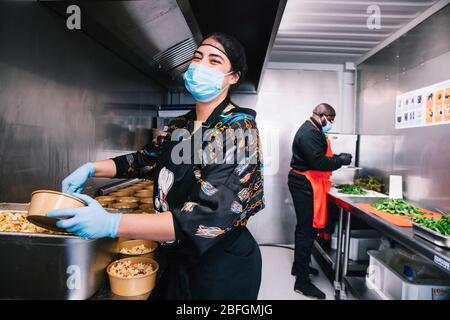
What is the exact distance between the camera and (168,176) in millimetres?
1055

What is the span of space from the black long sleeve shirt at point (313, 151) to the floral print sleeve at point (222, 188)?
1.67 m

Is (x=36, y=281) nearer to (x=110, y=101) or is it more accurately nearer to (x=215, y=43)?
(x=215, y=43)

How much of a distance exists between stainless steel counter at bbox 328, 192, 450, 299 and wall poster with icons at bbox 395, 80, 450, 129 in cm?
78

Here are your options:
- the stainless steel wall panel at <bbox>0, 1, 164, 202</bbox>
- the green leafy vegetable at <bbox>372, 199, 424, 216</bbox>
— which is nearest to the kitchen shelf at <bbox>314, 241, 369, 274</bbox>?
the green leafy vegetable at <bbox>372, 199, 424, 216</bbox>

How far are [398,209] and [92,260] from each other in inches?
80.4

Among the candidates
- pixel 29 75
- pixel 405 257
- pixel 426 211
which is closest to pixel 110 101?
pixel 29 75

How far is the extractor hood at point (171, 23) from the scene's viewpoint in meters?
1.21

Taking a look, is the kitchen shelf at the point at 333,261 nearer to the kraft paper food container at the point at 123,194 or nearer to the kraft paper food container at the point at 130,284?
the kraft paper food container at the point at 123,194

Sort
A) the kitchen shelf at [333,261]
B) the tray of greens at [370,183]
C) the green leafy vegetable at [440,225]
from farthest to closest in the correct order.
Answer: the tray of greens at [370,183], the kitchen shelf at [333,261], the green leafy vegetable at [440,225]

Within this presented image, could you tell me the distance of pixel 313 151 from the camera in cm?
253

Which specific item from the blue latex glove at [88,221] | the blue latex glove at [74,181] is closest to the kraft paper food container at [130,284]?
the blue latex glove at [88,221]

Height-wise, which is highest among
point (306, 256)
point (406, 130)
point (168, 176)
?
point (406, 130)

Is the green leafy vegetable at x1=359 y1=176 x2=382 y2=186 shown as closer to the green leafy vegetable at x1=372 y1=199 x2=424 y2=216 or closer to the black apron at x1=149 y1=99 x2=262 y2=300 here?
the green leafy vegetable at x1=372 y1=199 x2=424 y2=216

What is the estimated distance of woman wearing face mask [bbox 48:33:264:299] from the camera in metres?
0.78
